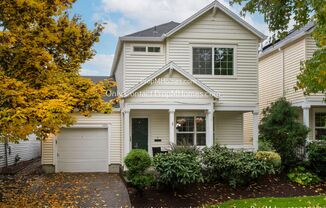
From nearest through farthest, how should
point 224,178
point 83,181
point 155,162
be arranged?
point 155,162 < point 224,178 < point 83,181

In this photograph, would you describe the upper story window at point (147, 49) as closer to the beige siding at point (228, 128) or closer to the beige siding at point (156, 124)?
the beige siding at point (156, 124)

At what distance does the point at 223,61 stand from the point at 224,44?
829 mm

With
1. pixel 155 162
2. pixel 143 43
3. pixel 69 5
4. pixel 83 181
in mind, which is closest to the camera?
pixel 69 5

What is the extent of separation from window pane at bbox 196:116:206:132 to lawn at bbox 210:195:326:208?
20.8 feet

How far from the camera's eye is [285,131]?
17844 millimetres

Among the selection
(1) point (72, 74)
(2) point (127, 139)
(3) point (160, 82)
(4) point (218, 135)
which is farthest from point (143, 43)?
(1) point (72, 74)

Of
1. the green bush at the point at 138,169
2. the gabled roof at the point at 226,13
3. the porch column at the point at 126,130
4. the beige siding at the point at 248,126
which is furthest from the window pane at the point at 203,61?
the beige siding at the point at 248,126

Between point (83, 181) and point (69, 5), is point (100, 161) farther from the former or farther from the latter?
point (69, 5)

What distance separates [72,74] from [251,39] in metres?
10.5

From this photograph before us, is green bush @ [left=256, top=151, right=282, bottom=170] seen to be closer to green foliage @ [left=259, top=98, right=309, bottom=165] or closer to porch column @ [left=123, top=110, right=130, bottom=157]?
green foliage @ [left=259, top=98, right=309, bottom=165]

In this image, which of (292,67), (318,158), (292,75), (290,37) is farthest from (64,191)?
(290,37)

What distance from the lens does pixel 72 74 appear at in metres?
12.6

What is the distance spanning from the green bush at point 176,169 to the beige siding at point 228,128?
18.5ft

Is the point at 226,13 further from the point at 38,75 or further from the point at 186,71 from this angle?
the point at 38,75
